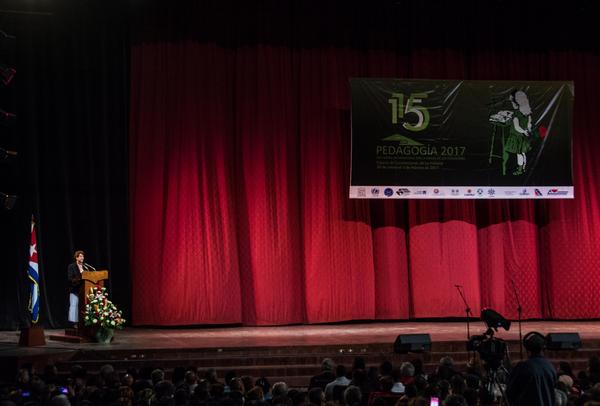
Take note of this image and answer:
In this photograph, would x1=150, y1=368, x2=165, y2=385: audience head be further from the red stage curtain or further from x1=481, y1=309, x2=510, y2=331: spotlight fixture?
the red stage curtain

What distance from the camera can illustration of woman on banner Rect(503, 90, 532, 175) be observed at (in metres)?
12.1

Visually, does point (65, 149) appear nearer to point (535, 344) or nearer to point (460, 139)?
point (460, 139)

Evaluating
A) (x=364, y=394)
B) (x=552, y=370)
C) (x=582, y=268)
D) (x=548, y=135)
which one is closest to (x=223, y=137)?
(x=548, y=135)

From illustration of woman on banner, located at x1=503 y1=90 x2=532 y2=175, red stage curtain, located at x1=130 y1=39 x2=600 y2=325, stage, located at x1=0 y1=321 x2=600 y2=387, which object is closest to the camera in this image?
stage, located at x1=0 y1=321 x2=600 y2=387

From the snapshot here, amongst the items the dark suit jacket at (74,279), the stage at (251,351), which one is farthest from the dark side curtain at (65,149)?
the dark suit jacket at (74,279)

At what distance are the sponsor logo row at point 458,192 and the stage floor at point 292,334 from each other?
5.92 ft

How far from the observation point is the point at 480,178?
475 inches

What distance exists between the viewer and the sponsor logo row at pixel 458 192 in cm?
1181

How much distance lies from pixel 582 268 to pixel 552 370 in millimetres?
8101

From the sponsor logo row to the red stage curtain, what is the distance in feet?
1.95

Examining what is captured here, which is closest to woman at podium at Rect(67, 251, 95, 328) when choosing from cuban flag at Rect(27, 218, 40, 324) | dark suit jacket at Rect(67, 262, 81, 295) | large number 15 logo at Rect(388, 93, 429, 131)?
dark suit jacket at Rect(67, 262, 81, 295)

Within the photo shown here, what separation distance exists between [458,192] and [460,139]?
0.75 meters

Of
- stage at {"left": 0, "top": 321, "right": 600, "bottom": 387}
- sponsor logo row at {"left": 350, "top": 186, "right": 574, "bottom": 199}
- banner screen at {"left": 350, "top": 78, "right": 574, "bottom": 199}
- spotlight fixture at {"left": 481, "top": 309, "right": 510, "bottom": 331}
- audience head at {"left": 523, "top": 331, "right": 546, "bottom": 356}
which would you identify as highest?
banner screen at {"left": 350, "top": 78, "right": 574, "bottom": 199}

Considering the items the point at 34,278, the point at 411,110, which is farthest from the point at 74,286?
the point at 411,110
